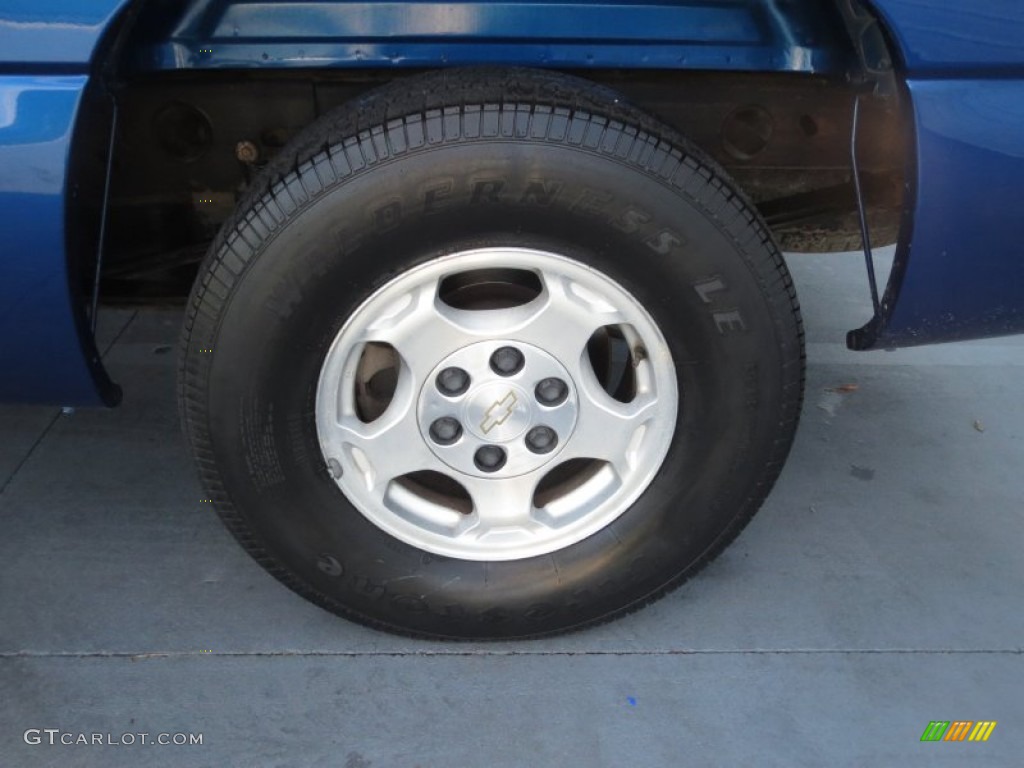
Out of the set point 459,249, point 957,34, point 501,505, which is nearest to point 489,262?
point 459,249

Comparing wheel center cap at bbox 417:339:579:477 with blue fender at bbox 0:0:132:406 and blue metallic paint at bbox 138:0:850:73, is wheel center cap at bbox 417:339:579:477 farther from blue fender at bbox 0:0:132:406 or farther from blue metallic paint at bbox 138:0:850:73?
blue fender at bbox 0:0:132:406

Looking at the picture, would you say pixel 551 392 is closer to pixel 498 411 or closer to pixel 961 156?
pixel 498 411

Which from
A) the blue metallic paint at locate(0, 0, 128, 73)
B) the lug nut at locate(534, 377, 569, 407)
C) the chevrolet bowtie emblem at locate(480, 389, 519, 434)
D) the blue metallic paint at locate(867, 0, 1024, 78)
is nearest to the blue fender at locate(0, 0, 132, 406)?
the blue metallic paint at locate(0, 0, 128, 73)

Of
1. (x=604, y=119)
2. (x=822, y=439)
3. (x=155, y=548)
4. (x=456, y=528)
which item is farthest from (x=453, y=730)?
(x=822, y=439)

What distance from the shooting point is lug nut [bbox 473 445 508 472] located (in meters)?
2.10

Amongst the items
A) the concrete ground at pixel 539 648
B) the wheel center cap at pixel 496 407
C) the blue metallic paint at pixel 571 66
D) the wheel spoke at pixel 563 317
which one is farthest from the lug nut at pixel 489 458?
the blue metallic paint at pixel 571 66

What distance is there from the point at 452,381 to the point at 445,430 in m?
0.11

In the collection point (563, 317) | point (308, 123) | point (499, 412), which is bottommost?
point (499, 412)

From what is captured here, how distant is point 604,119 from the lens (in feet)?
5.98

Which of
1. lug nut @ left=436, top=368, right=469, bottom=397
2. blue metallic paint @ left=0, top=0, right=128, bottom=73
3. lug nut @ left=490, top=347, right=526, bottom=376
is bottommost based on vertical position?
lug nut @ left=436, top=368, right=469, bottom=397

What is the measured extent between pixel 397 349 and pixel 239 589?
0.83m

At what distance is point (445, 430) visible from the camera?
2074 millimetres

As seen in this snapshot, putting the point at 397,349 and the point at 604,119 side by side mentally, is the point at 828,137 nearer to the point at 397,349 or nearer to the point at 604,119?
the point at 604,119

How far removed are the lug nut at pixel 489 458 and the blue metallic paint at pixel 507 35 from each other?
0.80 meters
